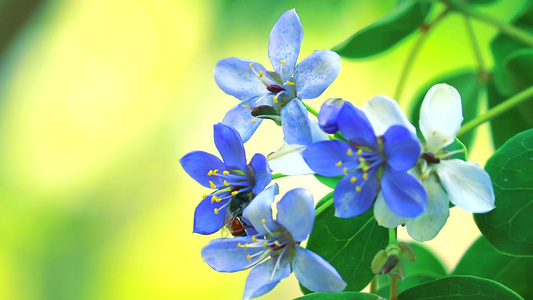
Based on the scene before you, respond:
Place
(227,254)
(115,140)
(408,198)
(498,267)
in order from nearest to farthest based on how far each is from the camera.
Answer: (408,198)
(227,254)
(498,267)
(115,140)

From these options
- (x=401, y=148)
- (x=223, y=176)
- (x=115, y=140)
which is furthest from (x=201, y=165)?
(x=115, y=140)

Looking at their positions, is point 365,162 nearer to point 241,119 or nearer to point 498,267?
point 241,119

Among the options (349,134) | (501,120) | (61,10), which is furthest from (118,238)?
(349,134)

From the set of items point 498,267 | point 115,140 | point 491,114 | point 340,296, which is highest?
point 115,140

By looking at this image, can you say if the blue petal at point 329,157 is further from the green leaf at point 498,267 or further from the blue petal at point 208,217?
the green leaf at point 498,267

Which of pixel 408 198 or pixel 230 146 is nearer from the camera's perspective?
pixel 408 198

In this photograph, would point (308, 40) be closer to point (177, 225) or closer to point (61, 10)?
point (177, 225)

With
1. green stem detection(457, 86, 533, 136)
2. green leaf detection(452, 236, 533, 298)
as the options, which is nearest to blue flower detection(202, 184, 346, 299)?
green stem detection(457, 86, 533, 136)

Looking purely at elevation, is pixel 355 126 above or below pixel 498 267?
above
